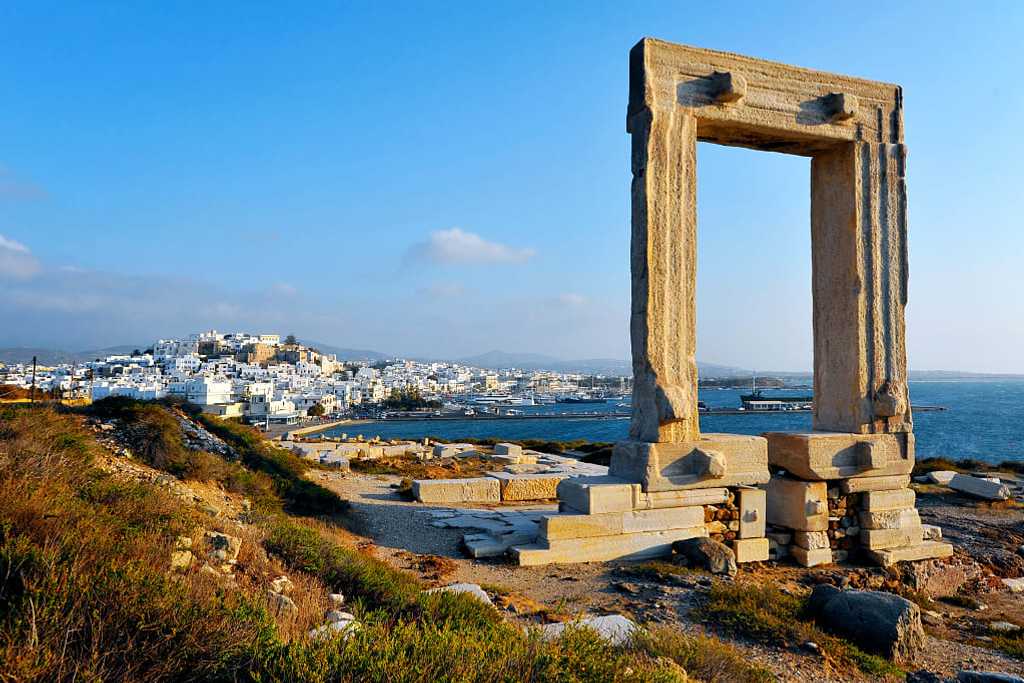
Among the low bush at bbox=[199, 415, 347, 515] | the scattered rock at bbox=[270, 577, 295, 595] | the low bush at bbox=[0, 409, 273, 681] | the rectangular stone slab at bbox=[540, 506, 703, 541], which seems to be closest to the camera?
the low bush at bbox=[0, 409, 273, 681]

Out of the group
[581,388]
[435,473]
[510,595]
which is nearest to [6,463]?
[510,595]

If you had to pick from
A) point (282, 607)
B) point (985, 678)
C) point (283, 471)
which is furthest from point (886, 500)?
point (283, 471)

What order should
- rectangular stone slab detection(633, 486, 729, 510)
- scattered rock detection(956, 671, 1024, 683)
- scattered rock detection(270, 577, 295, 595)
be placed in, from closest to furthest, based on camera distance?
1. scattered rock detection(956, 671, 1024, 683)
2. scattered rock detection(270, 577, 295, 595)
3. rectangular stone slab detection(633, 486, 729, 510)

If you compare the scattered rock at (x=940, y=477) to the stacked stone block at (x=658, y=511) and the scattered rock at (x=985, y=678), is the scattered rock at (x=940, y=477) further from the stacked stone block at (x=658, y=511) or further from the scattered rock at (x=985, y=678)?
the scattered rock at (x=985, y=678)

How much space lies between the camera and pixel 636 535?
24.4 ft

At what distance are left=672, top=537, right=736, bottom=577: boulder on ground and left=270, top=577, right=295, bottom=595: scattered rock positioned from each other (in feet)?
14.2

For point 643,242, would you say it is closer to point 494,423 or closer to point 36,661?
point 36,661

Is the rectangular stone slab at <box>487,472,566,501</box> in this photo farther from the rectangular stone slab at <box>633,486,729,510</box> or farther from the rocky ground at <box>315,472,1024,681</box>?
the rectangular stone slab at <box>633,486,729,510</box>

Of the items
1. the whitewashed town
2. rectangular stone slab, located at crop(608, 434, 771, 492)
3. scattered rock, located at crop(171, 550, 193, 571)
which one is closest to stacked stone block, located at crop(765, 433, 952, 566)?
rectangular stone slab, located at crop(608, 434, 771, 492)

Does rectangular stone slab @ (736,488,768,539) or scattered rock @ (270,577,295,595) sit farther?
rectangular stone slab @ (736,488,768,539)

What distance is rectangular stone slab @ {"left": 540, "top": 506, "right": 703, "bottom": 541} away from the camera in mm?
7242

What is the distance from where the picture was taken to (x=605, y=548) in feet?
24.0

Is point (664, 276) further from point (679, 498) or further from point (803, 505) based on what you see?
point (803, 505)

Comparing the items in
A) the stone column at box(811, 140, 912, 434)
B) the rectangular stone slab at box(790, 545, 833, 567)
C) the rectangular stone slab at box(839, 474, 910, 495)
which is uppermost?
the stone column at box(811, 140, 912, 434)
